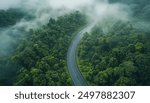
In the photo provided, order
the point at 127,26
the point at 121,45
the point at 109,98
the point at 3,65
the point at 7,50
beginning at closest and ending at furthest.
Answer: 1. the point at 109,98
2. the point at 3,65
3. the point at 121,45
4. the point at 7,50
5. the point at 127,26

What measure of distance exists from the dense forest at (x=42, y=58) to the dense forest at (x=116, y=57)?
257cm

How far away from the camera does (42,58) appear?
35.2 meters

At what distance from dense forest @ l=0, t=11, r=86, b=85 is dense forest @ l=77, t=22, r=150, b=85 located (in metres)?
2.57

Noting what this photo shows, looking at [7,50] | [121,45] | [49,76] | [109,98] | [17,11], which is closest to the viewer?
[109,98]

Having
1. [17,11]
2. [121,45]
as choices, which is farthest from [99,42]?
[17,11]

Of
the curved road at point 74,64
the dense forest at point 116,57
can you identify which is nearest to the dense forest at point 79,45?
the dense forest at point 116,57

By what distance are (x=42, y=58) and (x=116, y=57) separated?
878 cm

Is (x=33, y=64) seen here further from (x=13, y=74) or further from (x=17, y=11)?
(x=17, y=11)

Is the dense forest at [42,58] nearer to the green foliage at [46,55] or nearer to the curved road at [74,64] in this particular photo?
the green foliage at [46,55]

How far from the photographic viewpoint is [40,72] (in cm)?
3180

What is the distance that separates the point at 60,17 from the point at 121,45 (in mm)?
18694

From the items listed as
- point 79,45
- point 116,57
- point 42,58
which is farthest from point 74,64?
point 79,45

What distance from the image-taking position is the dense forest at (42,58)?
3002 centimetres

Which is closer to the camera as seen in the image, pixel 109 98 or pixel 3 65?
pixel 109 98
